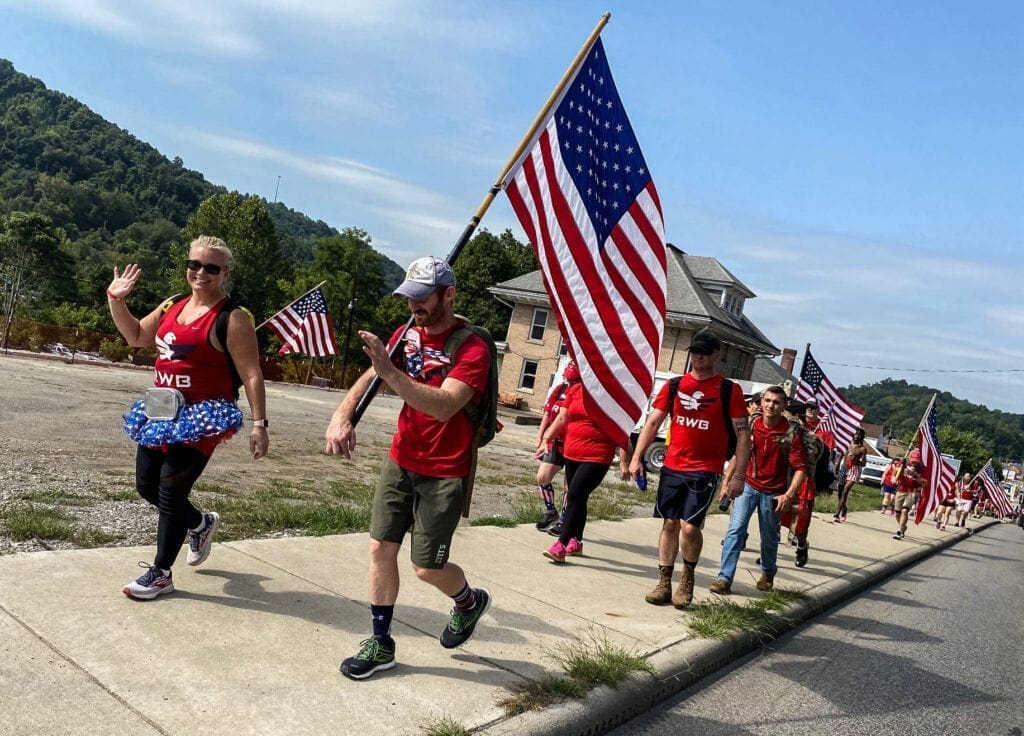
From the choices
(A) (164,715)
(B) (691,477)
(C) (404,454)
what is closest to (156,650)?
(A) (164,715)

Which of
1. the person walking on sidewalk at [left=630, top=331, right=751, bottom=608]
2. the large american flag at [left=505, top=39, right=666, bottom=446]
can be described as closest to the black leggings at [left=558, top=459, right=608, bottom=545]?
the person walking on sidewalk at [left=630, top=331, right=751, bottom=608]

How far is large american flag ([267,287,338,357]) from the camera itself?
2172 centimetres

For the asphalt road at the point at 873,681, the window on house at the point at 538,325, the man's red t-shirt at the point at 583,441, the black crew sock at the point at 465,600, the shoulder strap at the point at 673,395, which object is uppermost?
the window on house at the point at 538,325

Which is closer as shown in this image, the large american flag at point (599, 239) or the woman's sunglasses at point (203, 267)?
the woman's sunglasses at point (203, 267)

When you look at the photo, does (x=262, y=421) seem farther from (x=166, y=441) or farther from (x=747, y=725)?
(x=747, y=725)

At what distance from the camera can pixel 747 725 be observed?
4.39 meters

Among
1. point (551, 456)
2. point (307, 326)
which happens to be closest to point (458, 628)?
point (551, 456)

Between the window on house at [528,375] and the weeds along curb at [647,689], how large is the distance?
3836cm

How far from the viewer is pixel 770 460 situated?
7.46m

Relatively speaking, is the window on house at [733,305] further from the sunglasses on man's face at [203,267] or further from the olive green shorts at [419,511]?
the olive green shorts at [419,511]

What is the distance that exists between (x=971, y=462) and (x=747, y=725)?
3787 inches

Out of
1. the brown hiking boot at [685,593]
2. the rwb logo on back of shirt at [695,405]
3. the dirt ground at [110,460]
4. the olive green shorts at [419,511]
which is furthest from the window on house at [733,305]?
the olive green shorts at [419,511]

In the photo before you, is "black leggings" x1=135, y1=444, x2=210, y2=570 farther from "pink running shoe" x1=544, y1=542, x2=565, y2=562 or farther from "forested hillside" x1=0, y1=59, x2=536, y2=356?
"forested hillside" x1=0, y1=59, x2=536, y2=356

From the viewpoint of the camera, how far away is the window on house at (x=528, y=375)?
4588cm
